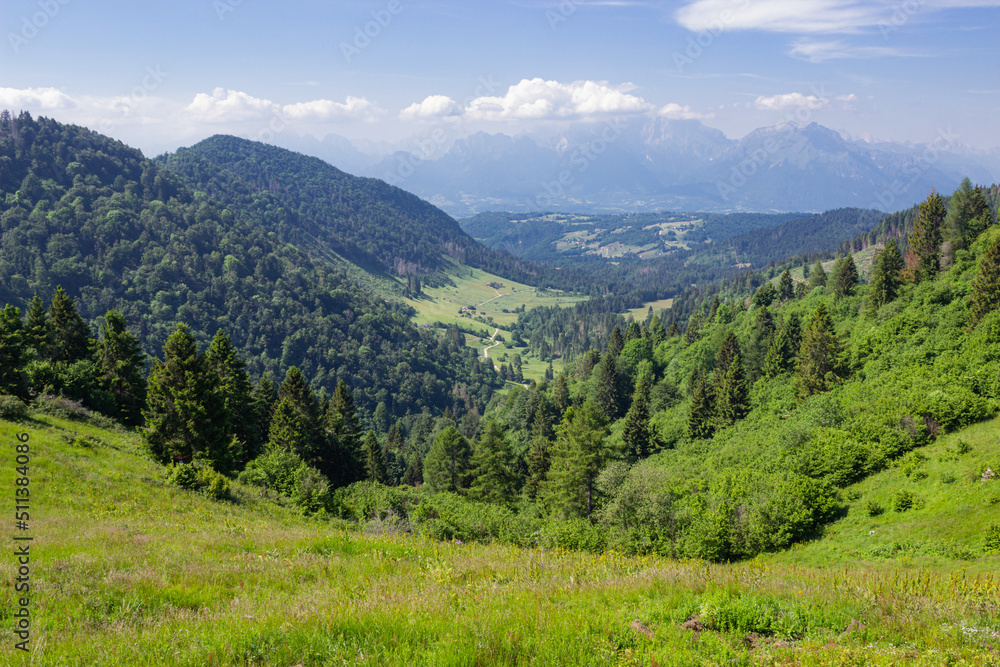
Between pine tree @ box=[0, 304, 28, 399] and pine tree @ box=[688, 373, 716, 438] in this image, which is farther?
pine tree @ box=[688, 373, 716, 438]

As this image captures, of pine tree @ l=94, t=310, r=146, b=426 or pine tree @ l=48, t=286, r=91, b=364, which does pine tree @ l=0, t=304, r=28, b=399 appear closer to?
pine tree @ l=94, t=310, r=146, b=426

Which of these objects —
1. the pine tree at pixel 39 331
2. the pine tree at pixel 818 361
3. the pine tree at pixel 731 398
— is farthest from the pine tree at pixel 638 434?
the pine tree at pixel 39 331

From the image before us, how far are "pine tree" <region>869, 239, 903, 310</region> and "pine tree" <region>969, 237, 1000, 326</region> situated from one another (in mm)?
20006

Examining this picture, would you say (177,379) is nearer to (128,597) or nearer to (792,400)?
(128,597)

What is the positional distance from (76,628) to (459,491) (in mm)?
59537

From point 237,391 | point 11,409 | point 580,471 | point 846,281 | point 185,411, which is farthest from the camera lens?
point 846,281

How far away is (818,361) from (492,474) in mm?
43784

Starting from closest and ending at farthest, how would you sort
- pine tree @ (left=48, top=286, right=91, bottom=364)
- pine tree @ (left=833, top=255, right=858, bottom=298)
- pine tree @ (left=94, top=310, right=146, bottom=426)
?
pine tree @ (left=94, top=310, right=146, bottom=426)
pine tree @ (left=48, top=286, right=91, bottom=364)
pine tree @ (left=833, top=255, right=858, bottom=298)

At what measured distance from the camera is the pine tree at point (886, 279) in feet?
236

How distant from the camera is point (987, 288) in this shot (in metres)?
50.9

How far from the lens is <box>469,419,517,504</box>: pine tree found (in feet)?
200

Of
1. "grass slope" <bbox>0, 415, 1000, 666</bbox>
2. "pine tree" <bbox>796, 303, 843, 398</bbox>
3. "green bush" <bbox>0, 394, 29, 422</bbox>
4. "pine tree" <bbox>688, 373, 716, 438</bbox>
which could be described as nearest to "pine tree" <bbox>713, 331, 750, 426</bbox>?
"pine tree" <bbox>688, 373, 716, 438</bbox>

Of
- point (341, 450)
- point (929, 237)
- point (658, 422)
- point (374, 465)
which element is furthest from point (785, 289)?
point (341, 450)

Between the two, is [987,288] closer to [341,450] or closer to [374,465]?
[341,450]
